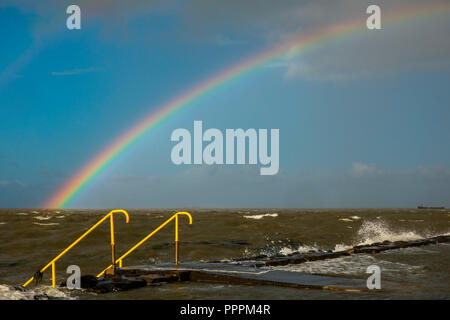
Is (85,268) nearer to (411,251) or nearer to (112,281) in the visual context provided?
(112,281)

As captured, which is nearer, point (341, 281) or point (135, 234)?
point (341, 281)

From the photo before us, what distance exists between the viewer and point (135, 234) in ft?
111

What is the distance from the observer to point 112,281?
10297 millimetres
